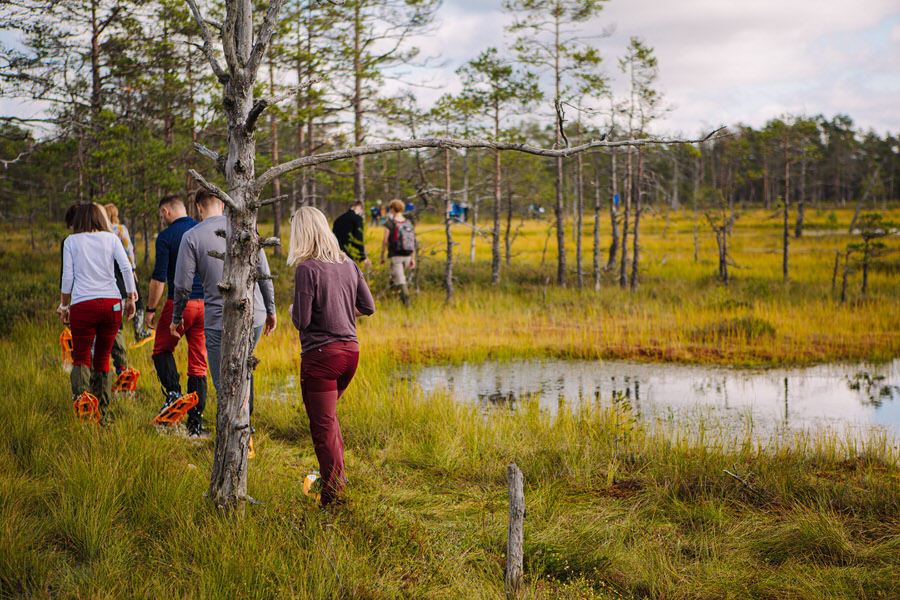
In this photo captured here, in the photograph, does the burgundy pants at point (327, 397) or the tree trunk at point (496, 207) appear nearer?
the burgundy pants at point (327, 397)

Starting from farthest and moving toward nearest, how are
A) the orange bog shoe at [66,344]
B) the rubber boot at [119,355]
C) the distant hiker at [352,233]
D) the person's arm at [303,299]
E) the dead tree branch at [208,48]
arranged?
the distant hiker at [352,233], the rubber boot at [119,355], the orange bog shoe at [66,344], the person's arm at [303,299], the dead tree branch at [208,48]

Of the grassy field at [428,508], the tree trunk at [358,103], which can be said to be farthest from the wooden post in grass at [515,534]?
the tree trunk at [358,103]

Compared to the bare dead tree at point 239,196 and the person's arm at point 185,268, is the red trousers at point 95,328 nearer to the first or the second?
the person's arm at point 185,268

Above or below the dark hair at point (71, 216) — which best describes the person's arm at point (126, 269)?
below

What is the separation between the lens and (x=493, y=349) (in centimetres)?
1196

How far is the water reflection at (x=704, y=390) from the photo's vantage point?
796 centimetres

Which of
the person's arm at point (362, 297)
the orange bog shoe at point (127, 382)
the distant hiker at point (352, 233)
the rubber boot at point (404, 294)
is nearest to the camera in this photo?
the person's arm at point (362, 297)

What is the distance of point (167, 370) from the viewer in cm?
632

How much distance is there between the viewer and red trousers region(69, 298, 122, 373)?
238 inches

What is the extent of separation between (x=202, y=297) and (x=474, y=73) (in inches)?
562

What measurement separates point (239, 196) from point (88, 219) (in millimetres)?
3239

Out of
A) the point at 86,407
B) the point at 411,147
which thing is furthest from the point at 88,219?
the point at 411,147

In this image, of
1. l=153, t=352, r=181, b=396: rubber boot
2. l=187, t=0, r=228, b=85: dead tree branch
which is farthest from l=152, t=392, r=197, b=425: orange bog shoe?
l=187, t=0, r=228, b=85: dead tree branch

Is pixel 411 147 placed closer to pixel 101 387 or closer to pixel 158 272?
pixel 158 272
